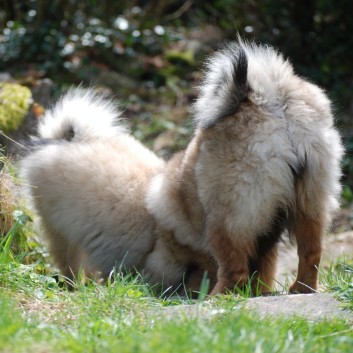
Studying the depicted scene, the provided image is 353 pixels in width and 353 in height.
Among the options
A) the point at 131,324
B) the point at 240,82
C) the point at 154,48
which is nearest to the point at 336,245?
the point at 240,82

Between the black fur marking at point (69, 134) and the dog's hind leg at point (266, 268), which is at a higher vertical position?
the black fur marking at point (69, 134)

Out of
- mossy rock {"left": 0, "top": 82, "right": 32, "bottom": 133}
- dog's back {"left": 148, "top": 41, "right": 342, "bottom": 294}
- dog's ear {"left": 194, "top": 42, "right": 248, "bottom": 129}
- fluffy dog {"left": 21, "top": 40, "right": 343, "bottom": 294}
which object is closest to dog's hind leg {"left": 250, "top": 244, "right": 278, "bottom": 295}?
fluffy dog {"left": 21, "top": 40, "right": 343, "bottom": 294}

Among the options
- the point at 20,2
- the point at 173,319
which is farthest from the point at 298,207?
the point at 20,2

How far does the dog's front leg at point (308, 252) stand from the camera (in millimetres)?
4324

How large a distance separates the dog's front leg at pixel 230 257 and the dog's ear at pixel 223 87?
0.67 m

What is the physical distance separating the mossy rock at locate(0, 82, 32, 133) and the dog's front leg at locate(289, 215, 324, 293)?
362 cm

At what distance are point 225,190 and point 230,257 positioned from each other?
1.36 ft

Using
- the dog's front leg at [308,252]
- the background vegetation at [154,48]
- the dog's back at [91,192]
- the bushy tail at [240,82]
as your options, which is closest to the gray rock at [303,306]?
the dog's front leg at [308,252]

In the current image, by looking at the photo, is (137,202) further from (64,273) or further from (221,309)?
(221,309)

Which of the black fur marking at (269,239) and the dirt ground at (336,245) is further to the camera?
the dirt ground at (336,245)

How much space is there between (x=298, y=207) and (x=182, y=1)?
8.65 metres

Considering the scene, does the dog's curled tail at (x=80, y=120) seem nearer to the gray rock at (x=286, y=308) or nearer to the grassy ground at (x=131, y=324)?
the grassy ground at (x=131, y=324)

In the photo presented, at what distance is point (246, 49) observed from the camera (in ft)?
14.7

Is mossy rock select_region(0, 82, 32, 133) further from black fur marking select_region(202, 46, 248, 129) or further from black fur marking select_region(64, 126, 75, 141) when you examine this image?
black fur marking select_region(202, 46, 248, 129)
